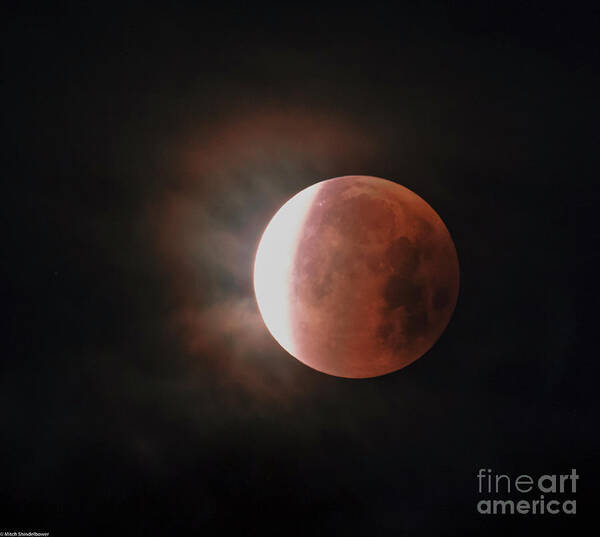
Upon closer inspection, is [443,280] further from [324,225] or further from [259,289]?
[259,289]

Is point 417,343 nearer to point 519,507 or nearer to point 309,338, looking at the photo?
point 309,338

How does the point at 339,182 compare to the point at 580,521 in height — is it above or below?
above

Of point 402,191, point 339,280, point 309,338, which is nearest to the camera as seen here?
point 339,280

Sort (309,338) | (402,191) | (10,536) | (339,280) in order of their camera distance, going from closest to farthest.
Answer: (339,280)
(309,338)
(402,191)
(10,536)

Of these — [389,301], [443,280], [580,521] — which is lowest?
[580,521]

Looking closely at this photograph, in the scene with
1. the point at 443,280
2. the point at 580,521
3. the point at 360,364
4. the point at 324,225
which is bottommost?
the point at 580,521

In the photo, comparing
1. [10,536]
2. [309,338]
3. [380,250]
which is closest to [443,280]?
[380,250]

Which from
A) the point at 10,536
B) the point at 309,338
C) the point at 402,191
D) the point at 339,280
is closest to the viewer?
the point at 339,280

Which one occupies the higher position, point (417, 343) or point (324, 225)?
point (324, 225)

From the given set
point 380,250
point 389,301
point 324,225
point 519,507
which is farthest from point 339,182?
point 519,507

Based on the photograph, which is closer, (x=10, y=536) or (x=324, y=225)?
(x=324, y=225)
